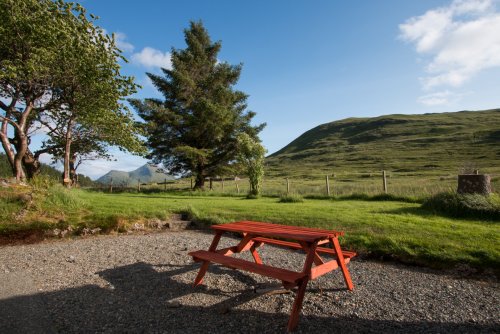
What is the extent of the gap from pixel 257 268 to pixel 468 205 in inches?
351

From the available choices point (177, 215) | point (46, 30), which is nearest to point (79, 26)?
point (46, 30)

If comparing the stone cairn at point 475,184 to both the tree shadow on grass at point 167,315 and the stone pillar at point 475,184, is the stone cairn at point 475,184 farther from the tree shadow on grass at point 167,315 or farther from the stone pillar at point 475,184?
the tree shadow on grass at point 167,315

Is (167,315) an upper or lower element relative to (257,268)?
lower

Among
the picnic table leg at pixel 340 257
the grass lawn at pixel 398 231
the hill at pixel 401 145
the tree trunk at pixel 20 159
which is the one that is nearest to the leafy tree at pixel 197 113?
the tree trunk at pixel 20 159

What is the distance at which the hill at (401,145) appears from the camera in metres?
69.2

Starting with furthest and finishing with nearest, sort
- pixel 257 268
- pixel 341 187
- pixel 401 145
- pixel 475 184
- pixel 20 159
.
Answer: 1. pixel 401 145
2. pixel 341 187
3. pixel 20 159
4. pixel 475 184
5. pixel 257 268

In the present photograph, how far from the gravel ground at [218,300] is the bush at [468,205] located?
556 cm

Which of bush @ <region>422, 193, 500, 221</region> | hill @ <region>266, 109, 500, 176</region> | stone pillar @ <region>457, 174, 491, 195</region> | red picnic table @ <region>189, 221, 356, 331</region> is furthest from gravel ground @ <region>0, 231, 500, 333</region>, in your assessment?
hill @ <region>266, 109, 500, 176</region>

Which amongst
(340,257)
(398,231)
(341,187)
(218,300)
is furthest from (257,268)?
(341,187)

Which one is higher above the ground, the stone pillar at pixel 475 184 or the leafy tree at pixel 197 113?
the leafy tree at pixel 197 113

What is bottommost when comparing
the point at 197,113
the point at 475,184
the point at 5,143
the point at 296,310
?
the point at 296,310


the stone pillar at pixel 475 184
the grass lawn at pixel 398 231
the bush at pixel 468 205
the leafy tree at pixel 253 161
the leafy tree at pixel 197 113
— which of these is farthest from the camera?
the leafy tree at pixel 197 113

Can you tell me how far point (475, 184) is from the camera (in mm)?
10828

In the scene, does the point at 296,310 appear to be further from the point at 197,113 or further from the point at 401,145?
the point at 401,145
